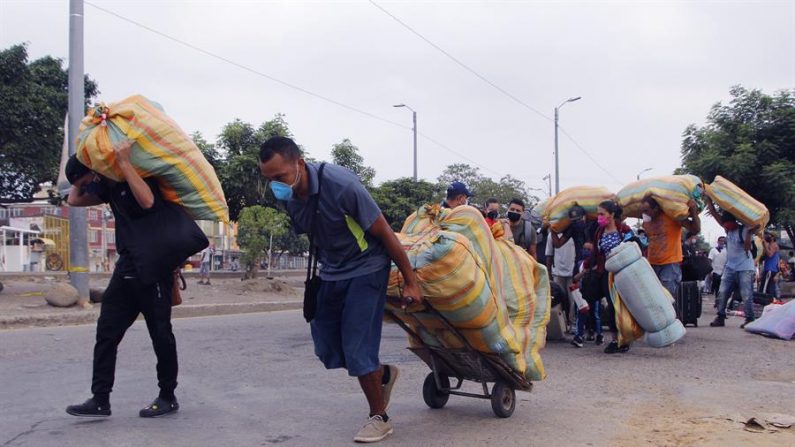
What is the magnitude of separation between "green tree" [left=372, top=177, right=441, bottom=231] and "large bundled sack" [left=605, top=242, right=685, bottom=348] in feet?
70.4

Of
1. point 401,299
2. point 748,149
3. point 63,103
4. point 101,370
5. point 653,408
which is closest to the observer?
point 401,299

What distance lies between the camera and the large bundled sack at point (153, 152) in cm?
411

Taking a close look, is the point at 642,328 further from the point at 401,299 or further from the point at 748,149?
the point at 748,149

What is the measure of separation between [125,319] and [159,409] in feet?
1.90

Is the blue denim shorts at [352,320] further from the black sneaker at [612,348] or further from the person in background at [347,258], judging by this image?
the black sneaker at [612,348]

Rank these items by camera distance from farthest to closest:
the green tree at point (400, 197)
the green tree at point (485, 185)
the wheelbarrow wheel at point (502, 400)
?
the green tree at point (485, 185), the green tree at point (400, 197), the wheelbarrow wheel at point (502, 400)

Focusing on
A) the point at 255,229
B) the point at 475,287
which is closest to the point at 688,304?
the point at 475,287

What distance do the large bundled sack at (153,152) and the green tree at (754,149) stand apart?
1869 cm

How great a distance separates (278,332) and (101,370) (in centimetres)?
517

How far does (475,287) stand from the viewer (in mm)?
3902

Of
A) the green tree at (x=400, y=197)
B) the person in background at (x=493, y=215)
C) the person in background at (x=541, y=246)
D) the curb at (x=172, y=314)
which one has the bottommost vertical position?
the curb at (x=172, y=314)

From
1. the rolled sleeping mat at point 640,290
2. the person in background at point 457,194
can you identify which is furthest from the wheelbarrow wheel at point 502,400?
the rolled sleeping mat at point 640,290

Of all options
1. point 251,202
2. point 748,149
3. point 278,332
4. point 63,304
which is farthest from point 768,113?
point 63,304

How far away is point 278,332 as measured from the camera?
937 centimetres
